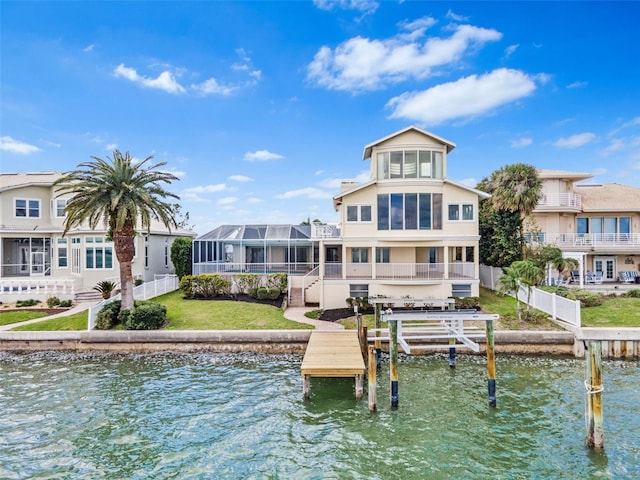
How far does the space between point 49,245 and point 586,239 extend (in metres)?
40.8

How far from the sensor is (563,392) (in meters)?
11.9

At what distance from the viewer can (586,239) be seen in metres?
26.1

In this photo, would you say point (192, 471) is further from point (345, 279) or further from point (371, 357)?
point (345, 279)

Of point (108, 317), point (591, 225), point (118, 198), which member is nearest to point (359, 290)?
point (108, 317)

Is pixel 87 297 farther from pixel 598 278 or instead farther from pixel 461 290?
pixel 598 278

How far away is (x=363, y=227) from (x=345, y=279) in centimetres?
339

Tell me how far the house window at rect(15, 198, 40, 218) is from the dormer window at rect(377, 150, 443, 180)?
26.3 meters

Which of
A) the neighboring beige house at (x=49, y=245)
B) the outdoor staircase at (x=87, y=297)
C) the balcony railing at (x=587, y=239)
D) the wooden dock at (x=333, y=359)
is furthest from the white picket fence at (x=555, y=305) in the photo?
the neighboring beige house at (x=49, y=245)

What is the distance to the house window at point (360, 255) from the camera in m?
23.9

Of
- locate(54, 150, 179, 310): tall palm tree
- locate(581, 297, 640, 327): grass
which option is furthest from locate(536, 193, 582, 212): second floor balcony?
locate(54, 150, 179, 310): tall palm tree

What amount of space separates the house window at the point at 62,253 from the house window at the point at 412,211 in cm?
2394

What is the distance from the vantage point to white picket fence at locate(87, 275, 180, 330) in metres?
17.4

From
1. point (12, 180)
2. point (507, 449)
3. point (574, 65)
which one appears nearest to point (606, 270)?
point (574, 65)

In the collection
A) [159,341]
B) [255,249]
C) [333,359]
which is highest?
[255,249]
